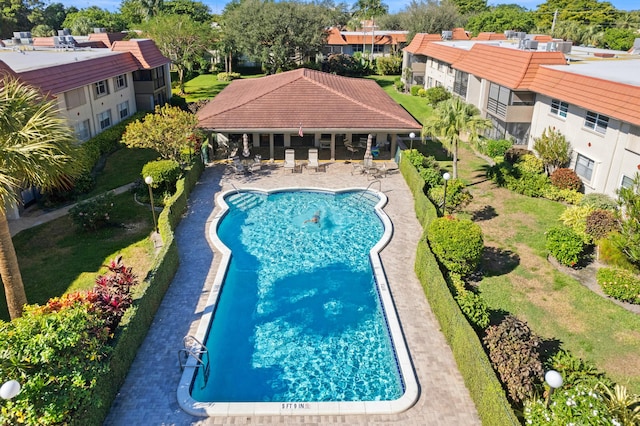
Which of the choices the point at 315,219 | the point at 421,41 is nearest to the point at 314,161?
the point at 315,219

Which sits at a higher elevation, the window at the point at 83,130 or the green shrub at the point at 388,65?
the green shrub at the point at 388,65

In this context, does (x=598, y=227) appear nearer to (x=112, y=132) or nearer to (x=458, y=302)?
(x=458, y=302)

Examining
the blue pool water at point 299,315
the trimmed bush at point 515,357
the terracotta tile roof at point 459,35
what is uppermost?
the terracotta tile roof at point 459,35

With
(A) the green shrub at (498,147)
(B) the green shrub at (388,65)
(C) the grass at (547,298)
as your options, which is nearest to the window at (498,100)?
(A) the green shrub at (498,147)

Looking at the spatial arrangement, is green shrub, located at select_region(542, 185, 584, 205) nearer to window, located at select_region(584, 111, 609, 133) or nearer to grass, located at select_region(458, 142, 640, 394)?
grass, located at select_region(458, 142, 640, 394)

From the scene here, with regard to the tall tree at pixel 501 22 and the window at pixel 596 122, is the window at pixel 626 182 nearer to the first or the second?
the window at pixel 596 122

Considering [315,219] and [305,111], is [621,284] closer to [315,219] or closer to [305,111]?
[315,219]

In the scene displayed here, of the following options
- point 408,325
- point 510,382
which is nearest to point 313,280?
point 408,325

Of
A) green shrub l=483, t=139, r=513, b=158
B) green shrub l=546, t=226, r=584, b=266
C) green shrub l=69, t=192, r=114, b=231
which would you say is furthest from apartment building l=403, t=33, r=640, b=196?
green shrub l=69, t=192, r=114, b=231
